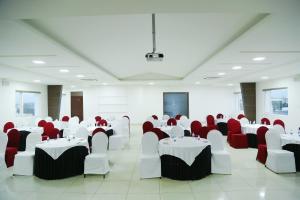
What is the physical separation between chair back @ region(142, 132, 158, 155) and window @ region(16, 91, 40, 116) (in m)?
9.32

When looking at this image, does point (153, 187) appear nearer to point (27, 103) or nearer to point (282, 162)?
point (282, 162)

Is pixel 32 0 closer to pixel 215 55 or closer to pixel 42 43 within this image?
pixel 42 43

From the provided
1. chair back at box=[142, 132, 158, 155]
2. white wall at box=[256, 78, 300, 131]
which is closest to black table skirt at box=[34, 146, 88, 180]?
chair back at box=[142, 132, 158, 155]

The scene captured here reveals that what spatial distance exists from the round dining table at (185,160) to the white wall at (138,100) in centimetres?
1138

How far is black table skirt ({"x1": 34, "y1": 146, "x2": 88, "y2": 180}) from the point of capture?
515 cm

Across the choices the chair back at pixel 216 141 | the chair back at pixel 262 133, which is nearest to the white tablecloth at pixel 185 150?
the chair back at pixel 216 141

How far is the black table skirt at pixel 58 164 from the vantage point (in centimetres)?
515

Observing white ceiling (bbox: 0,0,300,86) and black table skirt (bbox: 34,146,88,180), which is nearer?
white ceiling (bbox: 0,0,300,86)

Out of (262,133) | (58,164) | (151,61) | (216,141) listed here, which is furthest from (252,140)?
(58,164)

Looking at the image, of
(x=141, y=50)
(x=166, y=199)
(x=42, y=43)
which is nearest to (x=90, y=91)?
(x=141, y=50)

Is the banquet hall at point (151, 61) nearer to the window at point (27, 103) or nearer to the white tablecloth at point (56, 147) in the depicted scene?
the white tablecloth at point (56, 147)

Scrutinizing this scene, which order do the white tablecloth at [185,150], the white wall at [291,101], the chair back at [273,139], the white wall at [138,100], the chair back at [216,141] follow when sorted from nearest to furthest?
1. the white tablecloth at [185,150]
2. the chair back at [216,141]
3. the chair back at [273,139]
4. the white wall at [291,101]
5. the white wall at [138,100]

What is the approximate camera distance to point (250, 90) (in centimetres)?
1380

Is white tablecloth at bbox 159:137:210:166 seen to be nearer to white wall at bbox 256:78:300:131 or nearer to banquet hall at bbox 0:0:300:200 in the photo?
banquet hall at bbox 0:0:300:200
